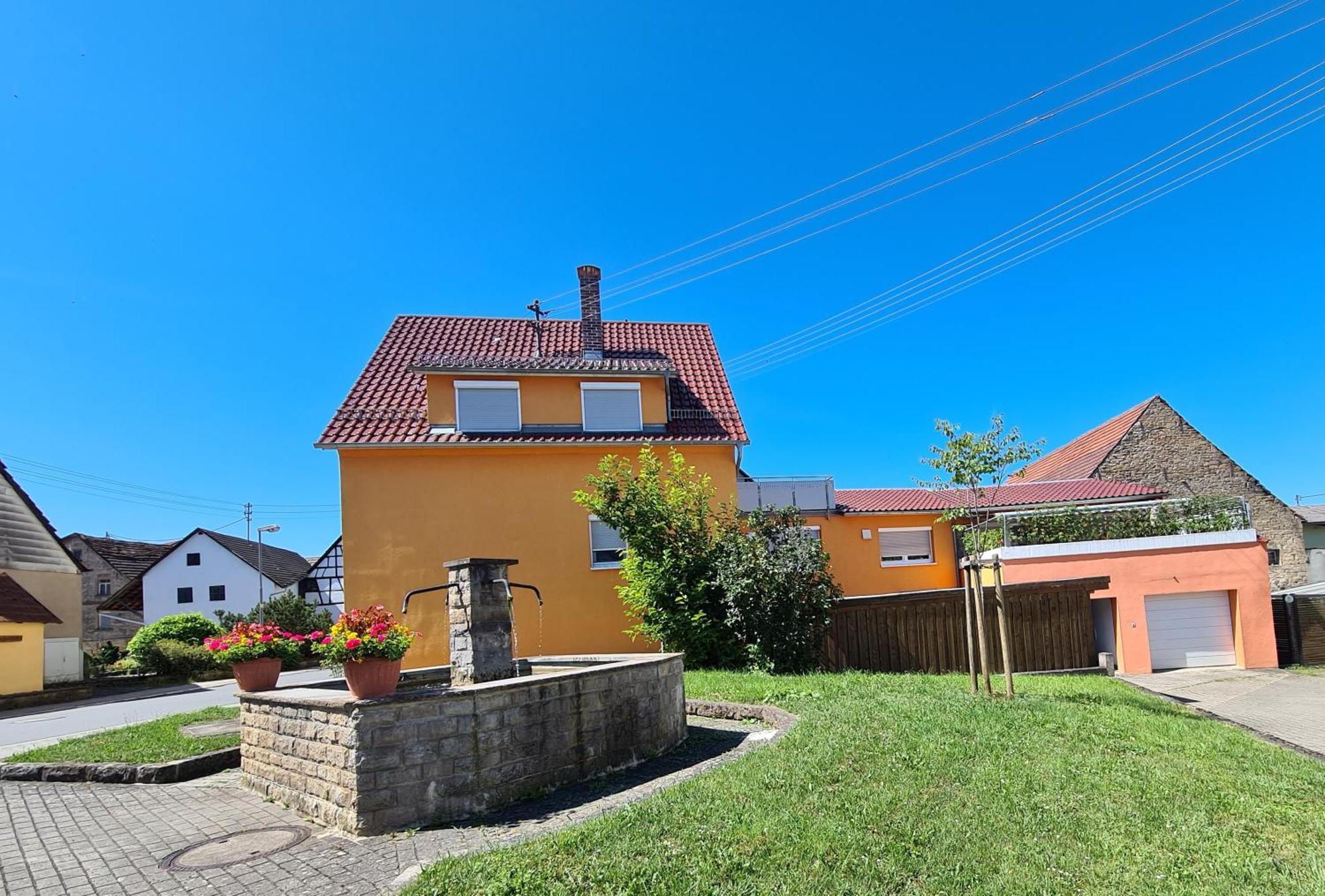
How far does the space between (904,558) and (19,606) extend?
77.0 feet

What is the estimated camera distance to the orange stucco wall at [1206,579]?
17828mm

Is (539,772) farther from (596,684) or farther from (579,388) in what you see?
(579,388)

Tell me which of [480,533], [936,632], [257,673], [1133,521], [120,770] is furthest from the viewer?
[1133,521]

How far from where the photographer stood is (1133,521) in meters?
18.4

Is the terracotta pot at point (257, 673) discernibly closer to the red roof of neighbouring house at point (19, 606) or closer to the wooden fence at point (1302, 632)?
the red roof of neighbouring house at point (19, 606)

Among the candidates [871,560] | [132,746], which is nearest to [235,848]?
[132,746]

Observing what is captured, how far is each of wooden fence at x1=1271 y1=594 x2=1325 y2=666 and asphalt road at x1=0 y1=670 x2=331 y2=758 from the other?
71.8 ft

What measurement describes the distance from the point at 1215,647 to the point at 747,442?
1197 cm

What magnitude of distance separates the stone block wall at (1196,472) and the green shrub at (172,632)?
105ft

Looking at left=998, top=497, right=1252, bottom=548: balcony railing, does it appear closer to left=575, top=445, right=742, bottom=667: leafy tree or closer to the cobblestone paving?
left=575, top=445, right=742, bottom=667: leafy tree

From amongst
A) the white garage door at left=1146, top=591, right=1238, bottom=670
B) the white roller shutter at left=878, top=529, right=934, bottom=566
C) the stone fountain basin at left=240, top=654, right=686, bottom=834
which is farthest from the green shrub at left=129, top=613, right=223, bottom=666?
the white garage door at left=1146, top=591, right=1238, bottom=670

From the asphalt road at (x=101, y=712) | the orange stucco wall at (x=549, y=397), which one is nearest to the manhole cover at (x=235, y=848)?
the asphalt road at (x=101, y=712)

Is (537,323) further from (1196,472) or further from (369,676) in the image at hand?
(1196,472)

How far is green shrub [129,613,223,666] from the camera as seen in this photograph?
24.8 m
